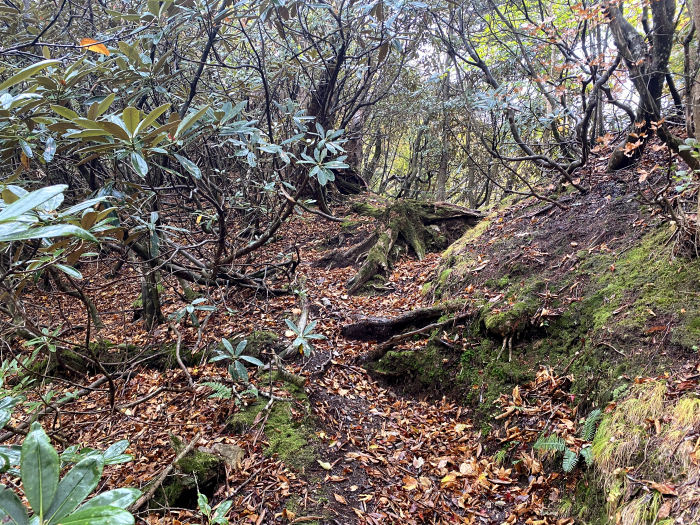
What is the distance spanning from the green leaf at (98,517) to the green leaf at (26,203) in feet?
1.88

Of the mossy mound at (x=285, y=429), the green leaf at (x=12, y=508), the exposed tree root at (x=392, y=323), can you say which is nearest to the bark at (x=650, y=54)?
the exposed tree root at (x=392, y=323)

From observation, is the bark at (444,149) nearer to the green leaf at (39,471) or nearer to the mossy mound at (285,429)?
the mossy mound at (285,429)

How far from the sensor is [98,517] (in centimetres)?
73

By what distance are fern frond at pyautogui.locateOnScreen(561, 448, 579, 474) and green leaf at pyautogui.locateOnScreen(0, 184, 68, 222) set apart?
2.96m

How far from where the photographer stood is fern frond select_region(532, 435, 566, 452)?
2.55 m

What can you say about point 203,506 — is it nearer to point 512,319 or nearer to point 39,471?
point 39,471

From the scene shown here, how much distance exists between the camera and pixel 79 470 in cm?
85

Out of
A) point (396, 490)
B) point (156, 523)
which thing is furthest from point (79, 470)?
point (396, 490)

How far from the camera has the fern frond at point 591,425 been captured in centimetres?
252

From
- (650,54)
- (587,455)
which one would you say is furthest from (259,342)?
(650,54)

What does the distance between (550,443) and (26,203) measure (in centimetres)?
308

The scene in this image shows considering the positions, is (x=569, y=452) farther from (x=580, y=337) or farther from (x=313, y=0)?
(x=313, y=0)

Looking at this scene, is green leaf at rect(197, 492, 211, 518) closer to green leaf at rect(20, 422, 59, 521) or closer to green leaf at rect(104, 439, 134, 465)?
green leaf at rect(104, 439, 134, 465)

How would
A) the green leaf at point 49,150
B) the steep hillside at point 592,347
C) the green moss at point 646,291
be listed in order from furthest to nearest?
1. the green moss at point 646,291
2. the steep hillside at point 592,347
3. the green leaf at point 49,150
